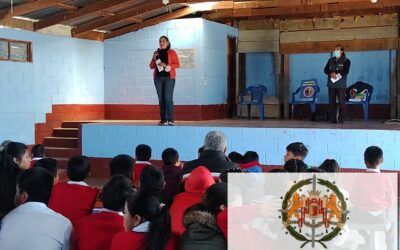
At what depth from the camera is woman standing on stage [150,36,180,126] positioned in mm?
8312

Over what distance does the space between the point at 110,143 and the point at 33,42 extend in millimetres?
2249

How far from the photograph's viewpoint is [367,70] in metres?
10.8

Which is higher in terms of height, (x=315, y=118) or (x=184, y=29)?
(x=184, y=29)

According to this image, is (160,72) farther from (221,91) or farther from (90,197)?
(90,197)

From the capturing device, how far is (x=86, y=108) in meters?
10.3

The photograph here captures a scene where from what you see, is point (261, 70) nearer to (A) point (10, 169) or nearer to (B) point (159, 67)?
(B) point (159, 67)

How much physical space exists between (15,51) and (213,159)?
18.8 ft

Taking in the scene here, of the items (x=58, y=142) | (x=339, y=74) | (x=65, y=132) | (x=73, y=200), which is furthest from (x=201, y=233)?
(x=65, y=132)

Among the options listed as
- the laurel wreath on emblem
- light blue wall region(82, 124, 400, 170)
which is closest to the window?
light blue wall region(82, 124, 400, 170)

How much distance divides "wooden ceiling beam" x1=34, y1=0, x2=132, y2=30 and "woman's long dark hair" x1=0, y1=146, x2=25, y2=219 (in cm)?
525

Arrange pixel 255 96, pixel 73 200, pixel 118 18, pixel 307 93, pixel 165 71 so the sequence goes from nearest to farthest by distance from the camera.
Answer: pixel 73 200 → pixel 165 71 → pixel 118 18 → pixel 307 93 → pixel 255 96

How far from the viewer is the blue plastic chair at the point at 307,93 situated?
10.4 metres

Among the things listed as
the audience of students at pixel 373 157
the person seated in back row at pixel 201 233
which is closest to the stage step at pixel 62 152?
the audience of students at pixel 373 157

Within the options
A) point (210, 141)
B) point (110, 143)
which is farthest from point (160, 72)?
point (210, 141)
